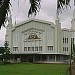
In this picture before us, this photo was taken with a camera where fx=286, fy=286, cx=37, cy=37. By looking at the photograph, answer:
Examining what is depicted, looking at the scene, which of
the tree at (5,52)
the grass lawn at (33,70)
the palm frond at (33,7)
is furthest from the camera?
the tree at (5,52)

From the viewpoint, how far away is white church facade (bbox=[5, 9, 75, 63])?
8050 cm

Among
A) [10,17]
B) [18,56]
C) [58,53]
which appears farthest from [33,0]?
[18,56]

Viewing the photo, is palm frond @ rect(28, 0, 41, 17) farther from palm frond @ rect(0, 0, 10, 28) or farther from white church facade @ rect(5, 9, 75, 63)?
white church facade @ rect(5, 9, 75, 63)

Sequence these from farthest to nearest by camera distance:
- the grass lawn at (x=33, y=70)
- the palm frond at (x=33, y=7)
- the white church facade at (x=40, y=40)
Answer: the white church facade at (x=40, y=40)
the grass lawn at (x=33, y=70)
the palm frond at (x=33, y=7)

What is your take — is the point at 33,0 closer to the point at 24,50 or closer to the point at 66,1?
the point at 66,1

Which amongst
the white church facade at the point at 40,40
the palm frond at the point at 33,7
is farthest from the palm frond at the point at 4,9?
the white church facade at the point at 40,40

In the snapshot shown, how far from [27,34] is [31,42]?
9.06 ft

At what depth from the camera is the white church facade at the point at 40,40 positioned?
264 ft

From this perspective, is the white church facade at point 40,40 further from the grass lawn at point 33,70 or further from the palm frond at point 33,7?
the palm frond at point 33,7

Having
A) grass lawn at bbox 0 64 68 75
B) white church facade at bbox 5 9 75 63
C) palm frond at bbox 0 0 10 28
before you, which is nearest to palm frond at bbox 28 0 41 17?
palm frond at bbox 0 0 10 28

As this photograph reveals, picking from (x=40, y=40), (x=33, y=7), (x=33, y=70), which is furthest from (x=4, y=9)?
(x=40, y=40)

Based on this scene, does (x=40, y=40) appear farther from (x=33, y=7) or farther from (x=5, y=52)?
(x=33, y=7)

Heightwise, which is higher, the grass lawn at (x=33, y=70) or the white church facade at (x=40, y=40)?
the white church facade at (x=40, y=40)

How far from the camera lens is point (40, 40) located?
265 feet
